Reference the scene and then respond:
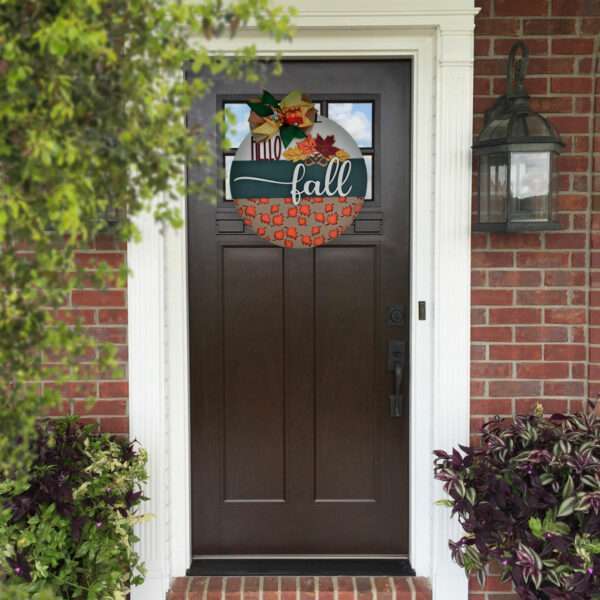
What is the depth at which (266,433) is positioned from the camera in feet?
9.62

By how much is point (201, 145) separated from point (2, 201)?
15.6 inches

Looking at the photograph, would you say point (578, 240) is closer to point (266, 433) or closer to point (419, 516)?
point (419, 516)

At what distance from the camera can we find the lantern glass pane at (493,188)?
2508 mm

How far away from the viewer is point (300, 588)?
8.98ft

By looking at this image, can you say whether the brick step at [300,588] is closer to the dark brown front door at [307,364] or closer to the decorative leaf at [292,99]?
the dark brown front door at [307,364]

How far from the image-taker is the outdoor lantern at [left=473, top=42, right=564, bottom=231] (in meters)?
2.46

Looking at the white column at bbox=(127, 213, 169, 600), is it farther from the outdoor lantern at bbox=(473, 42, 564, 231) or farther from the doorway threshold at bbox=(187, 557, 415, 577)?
the outdoor lantern at bbox=(473, 42, 564, 231)

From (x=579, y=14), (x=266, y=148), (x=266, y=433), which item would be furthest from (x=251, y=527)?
(x=579, y=14)

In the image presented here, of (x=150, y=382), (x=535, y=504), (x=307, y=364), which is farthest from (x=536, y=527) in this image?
(x=150, y=382)

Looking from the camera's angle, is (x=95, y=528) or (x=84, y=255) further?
(x=84, y=255)

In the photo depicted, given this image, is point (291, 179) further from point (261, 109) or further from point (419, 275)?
point (419, 275)

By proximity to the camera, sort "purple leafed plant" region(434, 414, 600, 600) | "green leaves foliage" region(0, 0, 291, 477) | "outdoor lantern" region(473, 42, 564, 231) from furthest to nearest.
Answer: "outdoor lantern" region(473, 42, 564, 231)
"purple leafed plant" region(434, 414, 600, 600)
"green leaves foliage" region(0, 0, 291, 477)

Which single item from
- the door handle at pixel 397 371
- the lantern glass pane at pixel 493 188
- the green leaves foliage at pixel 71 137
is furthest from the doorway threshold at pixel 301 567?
the green leaves foliage at pixel 71 137

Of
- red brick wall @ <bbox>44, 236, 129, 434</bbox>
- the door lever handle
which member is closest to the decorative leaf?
red brick wall @ <bbox>44, 236, 129, 434</bbox>
